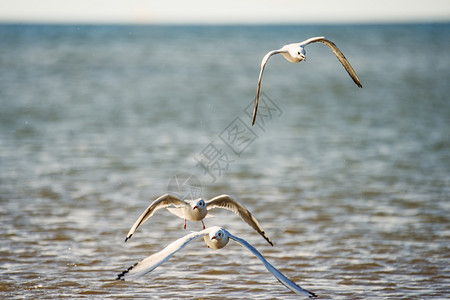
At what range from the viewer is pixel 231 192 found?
48.0ft

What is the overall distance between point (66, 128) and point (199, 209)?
615 inches

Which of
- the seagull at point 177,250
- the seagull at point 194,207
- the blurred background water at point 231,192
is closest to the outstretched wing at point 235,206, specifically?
the seagull at point 194,207

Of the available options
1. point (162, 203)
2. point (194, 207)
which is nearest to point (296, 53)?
point (194, 207)

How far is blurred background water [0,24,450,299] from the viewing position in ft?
32.6

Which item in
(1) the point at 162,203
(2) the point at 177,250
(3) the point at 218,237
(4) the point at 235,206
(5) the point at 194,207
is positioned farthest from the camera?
(4) the point at 235,206

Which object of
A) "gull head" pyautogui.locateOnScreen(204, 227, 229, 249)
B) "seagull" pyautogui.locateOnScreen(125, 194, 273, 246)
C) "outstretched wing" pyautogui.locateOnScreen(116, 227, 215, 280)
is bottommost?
"outstretched wing" pyautogui.locateOnScreen(116, 227, 215, 280)

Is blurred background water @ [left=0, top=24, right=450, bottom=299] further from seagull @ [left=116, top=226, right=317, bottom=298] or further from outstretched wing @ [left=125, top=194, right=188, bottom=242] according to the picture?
seagull @ [left=116, top=226, right=317, bottom=298]

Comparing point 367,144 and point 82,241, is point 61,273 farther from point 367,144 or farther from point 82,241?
point 367,144

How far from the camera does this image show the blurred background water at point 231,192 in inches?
391

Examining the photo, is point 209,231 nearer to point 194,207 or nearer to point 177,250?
point 194,207

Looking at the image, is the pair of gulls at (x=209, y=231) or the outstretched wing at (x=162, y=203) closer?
the pair of gulls at (x=209, y=231)

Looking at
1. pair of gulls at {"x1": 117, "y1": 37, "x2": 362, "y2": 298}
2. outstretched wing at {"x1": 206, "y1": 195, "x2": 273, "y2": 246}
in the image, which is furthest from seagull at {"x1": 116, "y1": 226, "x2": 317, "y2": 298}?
outstretched wing at {"x1": 206, "y1": 195, "x2": 273, "y2": 246}

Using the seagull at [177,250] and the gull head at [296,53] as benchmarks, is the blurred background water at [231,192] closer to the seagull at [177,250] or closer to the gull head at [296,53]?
the seagull at [177,250]

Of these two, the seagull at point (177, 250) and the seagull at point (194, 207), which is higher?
the seagull at point (194, 207)
